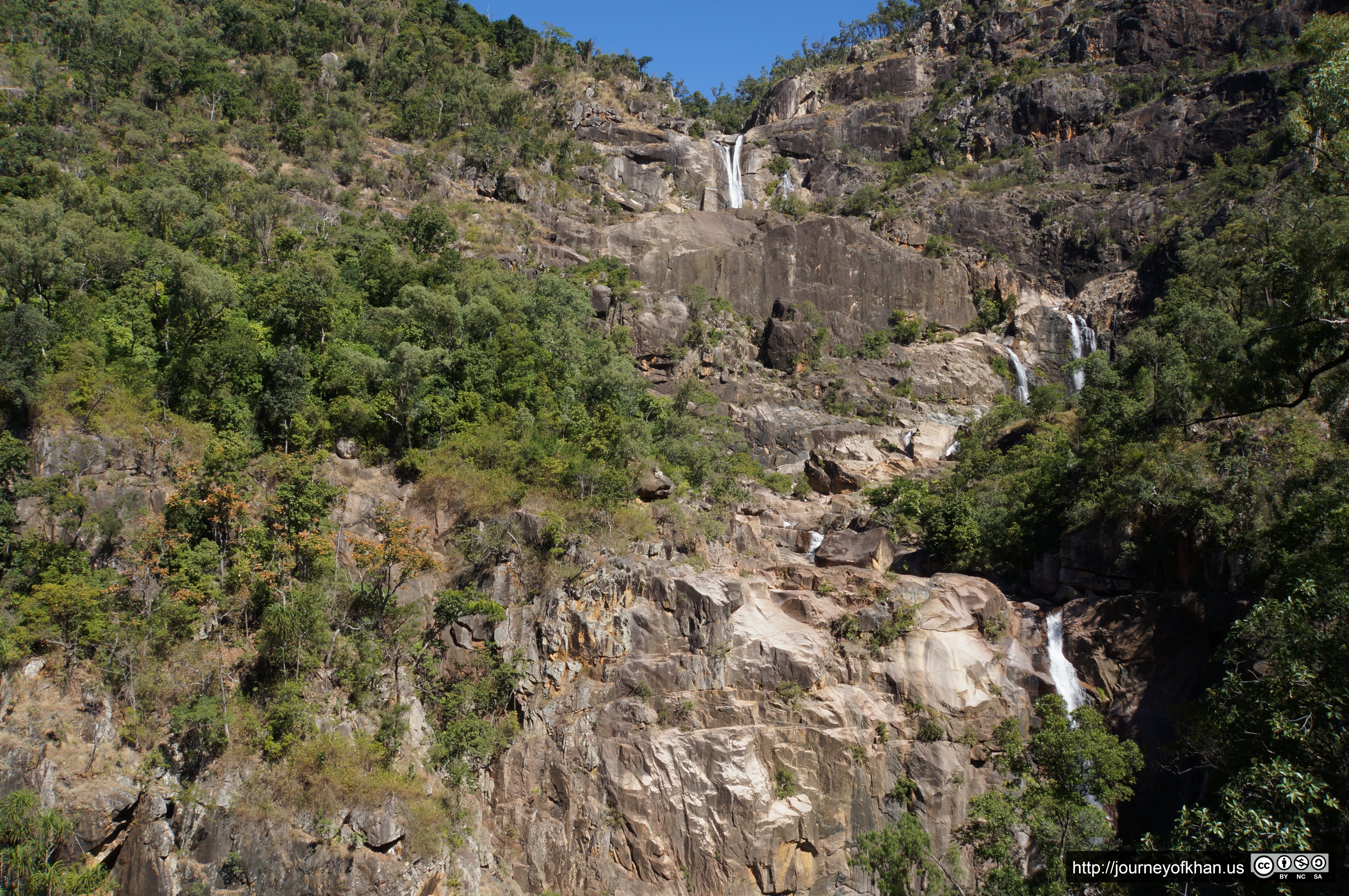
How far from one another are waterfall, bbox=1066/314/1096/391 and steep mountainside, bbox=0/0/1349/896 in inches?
359

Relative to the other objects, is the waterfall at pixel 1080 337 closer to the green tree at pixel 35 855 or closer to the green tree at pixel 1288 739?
the green tree at pixel 1288 739

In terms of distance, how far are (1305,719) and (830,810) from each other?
575 inches

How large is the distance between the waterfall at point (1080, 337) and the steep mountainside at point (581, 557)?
9.12 m

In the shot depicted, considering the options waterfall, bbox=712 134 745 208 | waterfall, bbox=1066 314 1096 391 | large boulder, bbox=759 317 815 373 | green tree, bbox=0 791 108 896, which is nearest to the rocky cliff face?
green tree, bbox=0 791 108 896

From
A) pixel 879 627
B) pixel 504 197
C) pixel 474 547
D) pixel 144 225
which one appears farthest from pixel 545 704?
pixel 504 197

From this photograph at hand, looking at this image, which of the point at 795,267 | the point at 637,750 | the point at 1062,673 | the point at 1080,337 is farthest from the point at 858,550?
the point at 1080,337

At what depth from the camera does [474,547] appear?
30953 millimetres

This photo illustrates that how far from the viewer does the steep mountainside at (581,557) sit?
22.0 m

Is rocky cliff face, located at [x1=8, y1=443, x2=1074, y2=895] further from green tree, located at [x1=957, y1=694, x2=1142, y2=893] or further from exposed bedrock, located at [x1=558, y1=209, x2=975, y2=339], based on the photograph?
exposed bedrock, located at [x1=558, y1=209, x2=975, y2=339]

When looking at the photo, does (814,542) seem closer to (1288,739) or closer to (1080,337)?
(1288,739)

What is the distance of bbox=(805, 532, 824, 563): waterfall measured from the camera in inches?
1510

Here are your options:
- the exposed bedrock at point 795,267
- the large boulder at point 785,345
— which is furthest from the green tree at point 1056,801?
the exposed bedrock at point 795,267

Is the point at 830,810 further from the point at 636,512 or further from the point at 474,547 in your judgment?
the point at 474,547

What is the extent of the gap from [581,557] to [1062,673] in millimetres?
18130
